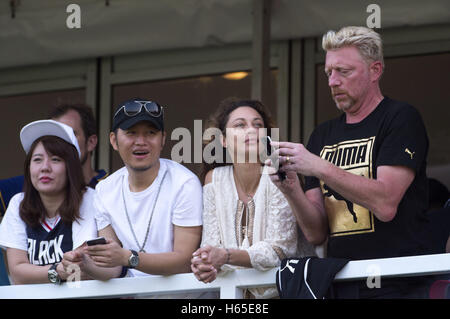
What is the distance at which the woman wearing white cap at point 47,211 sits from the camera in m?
4.12

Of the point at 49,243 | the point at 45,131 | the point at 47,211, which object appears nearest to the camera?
the point at 49,243

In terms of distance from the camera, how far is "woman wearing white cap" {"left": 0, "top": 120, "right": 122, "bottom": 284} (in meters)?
4.12

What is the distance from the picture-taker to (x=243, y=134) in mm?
4062

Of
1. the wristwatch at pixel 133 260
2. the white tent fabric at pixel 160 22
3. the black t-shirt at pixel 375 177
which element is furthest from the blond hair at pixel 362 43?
the white tent fabric at pixel 160 22

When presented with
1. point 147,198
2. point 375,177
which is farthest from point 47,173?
point 375,177

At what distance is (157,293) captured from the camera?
3.76 m

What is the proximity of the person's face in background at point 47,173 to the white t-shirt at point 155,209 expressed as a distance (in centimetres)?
25

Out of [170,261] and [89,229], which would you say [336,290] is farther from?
[89,229]

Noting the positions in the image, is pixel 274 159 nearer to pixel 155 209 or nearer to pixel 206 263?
pixel 206 263

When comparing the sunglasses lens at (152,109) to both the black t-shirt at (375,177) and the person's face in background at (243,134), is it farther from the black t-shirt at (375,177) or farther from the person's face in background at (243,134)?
the black t-shirt at (375,177)

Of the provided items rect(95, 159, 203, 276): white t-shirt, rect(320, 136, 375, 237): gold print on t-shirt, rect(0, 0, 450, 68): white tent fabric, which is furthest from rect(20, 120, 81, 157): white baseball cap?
rect(0, 0, 450, 68): white tent fabric

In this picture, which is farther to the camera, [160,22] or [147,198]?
[160,22]

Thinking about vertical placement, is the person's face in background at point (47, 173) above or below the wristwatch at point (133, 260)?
above

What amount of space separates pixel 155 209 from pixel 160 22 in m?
2.92
